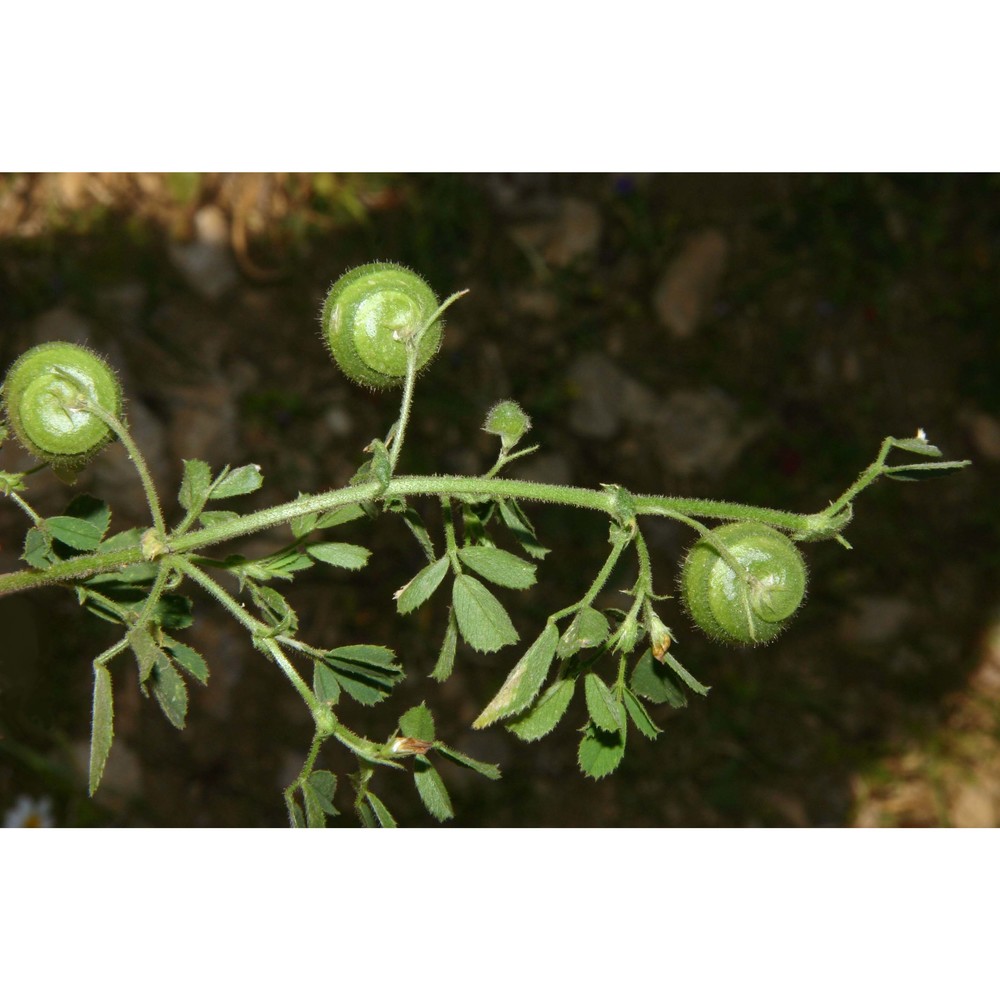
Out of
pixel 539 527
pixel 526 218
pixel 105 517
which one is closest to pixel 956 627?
pixel 539 527

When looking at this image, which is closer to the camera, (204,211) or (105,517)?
(105,517)

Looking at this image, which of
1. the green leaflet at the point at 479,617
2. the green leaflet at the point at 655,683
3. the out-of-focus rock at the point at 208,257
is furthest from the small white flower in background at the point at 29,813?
the green leaflet at the point at 655,683

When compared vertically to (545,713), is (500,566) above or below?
above

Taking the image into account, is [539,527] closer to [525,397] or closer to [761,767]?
[525,397]

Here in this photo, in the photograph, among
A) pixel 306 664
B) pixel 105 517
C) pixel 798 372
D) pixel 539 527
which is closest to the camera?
pixel 105 517

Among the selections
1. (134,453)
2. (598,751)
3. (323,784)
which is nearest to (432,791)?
(323,784)

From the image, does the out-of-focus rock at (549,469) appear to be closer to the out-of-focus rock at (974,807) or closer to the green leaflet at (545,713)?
the out-of-focus rock at (974,807)

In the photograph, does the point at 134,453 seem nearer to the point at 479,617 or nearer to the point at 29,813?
the point at 479,617
